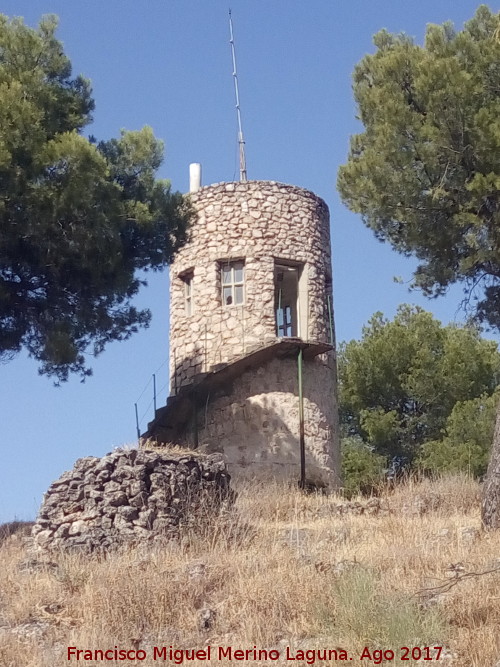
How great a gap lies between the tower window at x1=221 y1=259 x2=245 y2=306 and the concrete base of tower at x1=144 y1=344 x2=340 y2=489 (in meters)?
1.31

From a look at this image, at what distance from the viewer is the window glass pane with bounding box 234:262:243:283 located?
18127 mm

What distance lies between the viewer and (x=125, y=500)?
11.8 m

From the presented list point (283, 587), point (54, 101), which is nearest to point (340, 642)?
point (283, 587)

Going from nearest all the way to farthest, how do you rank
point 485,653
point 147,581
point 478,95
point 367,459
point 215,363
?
point 485,653 → point 147,581 → point 478,95 → point 215,363 → point 367,459

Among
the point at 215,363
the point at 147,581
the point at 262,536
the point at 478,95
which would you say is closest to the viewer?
the point at 147,581

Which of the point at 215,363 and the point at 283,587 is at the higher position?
the point at 215,363

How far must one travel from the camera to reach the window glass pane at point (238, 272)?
59.5 ft

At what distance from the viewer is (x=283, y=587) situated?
872 cm

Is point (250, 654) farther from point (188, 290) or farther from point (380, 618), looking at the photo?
point (188, 290)

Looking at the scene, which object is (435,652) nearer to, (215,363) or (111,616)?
(111,616)

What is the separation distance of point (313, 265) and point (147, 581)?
1012cm

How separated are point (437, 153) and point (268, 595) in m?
7.74

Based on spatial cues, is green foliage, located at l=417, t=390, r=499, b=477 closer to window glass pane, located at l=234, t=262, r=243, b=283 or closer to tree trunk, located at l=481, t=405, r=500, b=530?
window glass pane, located at l=234, t=262, r=243, b=283

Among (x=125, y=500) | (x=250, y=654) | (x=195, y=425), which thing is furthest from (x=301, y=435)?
(x=250, y=654)
